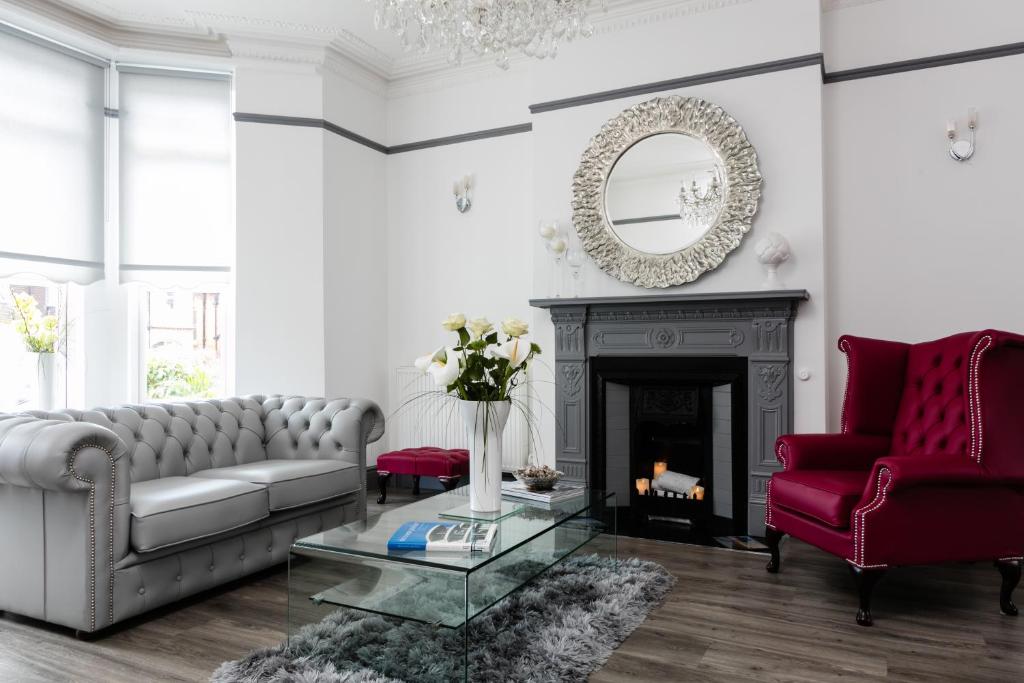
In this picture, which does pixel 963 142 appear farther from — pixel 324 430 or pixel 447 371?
pixel 324 430

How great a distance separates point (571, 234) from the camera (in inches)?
189

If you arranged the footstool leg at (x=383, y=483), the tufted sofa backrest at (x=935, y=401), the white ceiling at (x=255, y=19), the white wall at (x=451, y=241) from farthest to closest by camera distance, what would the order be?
the white wall at (x=451, y=241), the footstool leg at (x=383, y=483), the white ceiling at (x=255, y=19), the tufted sofa backrest at (x=935, y=401)

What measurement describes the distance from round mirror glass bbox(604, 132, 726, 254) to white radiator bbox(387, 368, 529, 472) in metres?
1.38

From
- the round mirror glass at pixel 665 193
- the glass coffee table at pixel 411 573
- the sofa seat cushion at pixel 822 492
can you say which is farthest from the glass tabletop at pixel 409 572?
the round mirror glass at pixel 665 193

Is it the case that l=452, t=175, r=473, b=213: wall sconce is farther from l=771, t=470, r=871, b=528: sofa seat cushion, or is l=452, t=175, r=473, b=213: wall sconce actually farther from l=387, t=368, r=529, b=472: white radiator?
l=771, t=470, r=871, b=528: sofa seat cushion

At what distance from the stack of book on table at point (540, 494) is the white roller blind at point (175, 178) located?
2.98 metres

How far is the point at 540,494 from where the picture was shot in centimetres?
307

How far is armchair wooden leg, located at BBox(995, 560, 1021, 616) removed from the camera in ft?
9.21

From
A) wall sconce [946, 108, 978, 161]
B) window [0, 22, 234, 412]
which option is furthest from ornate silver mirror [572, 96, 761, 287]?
window [0, 22, 234, 412]

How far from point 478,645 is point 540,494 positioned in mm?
752

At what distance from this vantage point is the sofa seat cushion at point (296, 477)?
10.9 ft

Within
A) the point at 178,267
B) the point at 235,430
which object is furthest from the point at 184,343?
the point at 235,430

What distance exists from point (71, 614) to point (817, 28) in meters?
4.62

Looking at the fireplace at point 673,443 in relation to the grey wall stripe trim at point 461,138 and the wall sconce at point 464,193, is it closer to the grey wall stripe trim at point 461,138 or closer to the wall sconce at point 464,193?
the wall sconce at point 464,193
